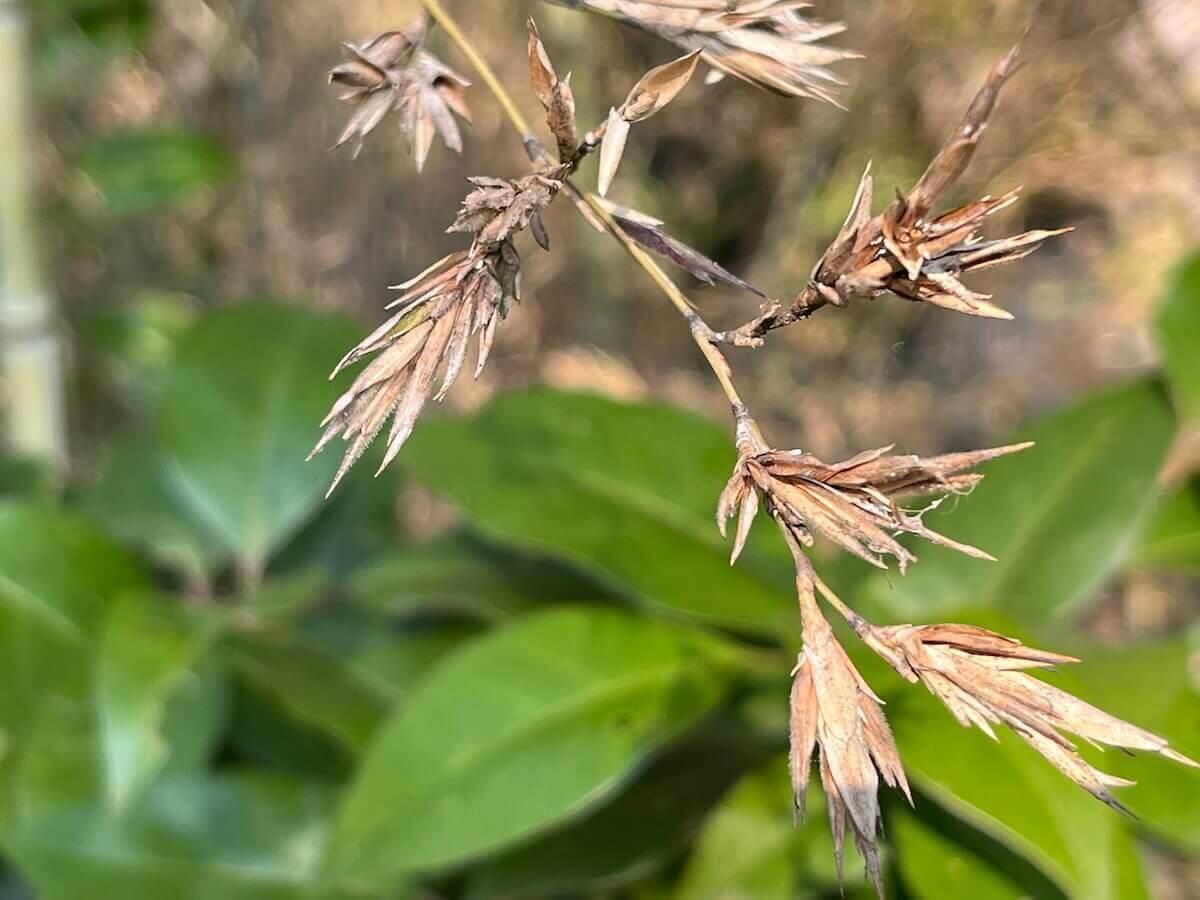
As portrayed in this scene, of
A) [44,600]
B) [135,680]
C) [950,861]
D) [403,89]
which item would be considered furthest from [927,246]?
[44,600]

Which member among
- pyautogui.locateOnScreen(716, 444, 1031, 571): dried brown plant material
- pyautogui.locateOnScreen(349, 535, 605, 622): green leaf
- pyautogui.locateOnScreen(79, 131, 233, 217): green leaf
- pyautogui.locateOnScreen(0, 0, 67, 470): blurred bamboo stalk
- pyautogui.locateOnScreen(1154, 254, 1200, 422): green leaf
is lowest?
pyautogui.locateOnScreen(716, 444, 1031, 571): dried brown plant material

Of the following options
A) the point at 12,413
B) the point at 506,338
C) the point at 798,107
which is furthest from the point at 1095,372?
the point at 12,413

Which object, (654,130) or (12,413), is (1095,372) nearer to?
(654,130)

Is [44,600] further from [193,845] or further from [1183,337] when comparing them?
[1183,337]

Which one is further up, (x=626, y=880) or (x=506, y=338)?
(x=506, y=338)

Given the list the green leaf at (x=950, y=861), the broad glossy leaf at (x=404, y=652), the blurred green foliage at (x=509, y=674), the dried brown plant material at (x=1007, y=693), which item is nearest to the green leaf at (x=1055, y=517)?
the blurred green foliage at (x=509, y=674)

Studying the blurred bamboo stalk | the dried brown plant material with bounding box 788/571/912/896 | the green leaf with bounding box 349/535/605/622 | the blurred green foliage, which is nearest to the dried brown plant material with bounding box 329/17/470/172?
the dried brown plant material with bounding box 788/571/912/896

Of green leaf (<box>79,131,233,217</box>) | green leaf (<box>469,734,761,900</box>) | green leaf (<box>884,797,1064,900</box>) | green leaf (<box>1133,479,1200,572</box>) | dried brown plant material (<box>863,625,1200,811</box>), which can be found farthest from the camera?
green leaf (<box>79,131,233,217</box>)

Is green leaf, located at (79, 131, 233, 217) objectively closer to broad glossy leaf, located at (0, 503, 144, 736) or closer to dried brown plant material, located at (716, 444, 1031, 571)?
broad glossy leaf, located at (0, 503, 144, 736)
